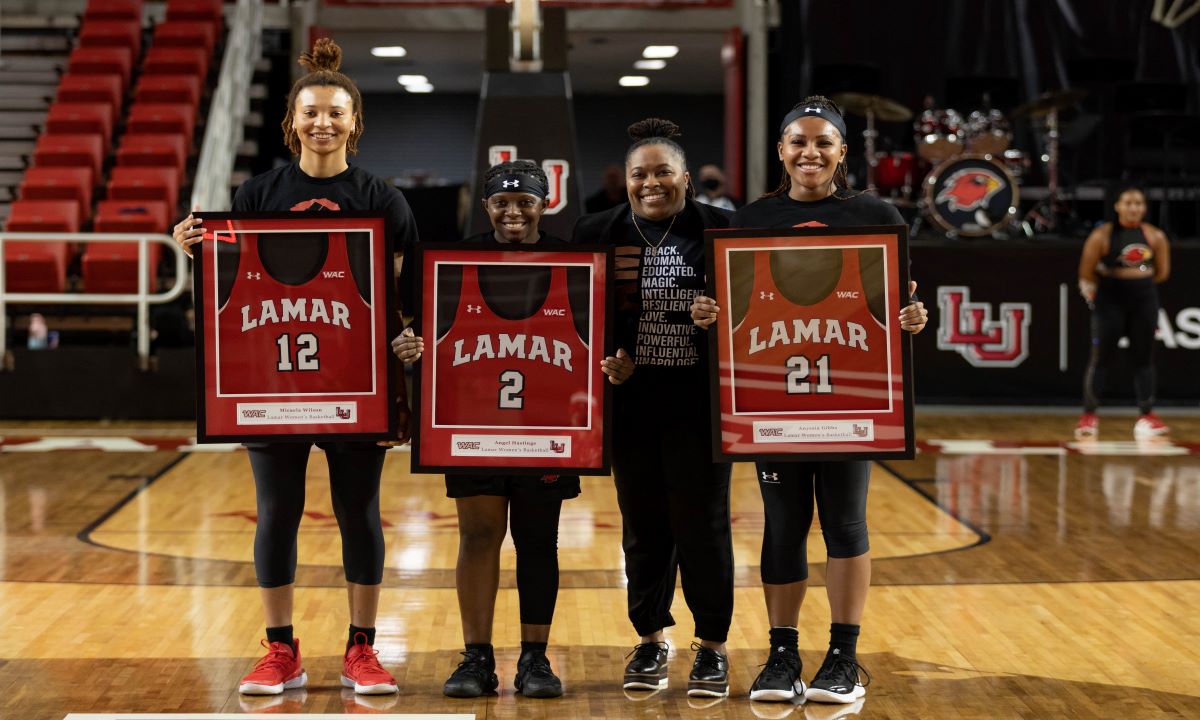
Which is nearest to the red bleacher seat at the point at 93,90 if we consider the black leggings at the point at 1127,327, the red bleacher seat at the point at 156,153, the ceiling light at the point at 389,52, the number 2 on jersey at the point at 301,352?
the red bleacher seat at the point at 156,153

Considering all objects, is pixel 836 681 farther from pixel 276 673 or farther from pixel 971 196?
pixel 971 196

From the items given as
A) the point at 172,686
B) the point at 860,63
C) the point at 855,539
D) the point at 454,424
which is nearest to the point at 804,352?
the point at 855,539

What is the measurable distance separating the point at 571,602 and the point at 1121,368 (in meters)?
7.40

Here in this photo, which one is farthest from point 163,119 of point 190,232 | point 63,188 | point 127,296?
point 190,232

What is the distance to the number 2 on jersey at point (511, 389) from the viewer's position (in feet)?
12.1

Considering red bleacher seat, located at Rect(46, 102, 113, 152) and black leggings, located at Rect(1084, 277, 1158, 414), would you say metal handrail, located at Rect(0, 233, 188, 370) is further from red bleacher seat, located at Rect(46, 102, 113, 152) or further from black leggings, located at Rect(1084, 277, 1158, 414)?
black leggings, located at Rect(1084, 277, 1158, 414)

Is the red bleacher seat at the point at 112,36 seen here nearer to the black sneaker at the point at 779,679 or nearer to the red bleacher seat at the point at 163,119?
the red bleacher seat at the point at 163,119

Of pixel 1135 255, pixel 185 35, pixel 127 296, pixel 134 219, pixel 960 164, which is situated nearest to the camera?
pixel 1135 255

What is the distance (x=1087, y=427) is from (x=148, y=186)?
770 cm

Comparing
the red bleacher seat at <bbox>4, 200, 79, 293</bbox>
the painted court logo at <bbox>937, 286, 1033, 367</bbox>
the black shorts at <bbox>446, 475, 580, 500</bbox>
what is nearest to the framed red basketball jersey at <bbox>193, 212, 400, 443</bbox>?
the black shorts at <bbox>446, 475, 580, 500</bbox>

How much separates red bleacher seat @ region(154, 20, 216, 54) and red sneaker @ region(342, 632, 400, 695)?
37.2 feet

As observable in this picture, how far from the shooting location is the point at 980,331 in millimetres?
10812

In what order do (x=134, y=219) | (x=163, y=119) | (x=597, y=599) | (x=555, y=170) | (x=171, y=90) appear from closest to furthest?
(x=597, y=599) → (x=555, y=170) → (x=134, y=219) → (x=163, y=119) → (x=171, y=90)

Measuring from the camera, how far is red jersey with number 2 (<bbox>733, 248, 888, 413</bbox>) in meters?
3.62
